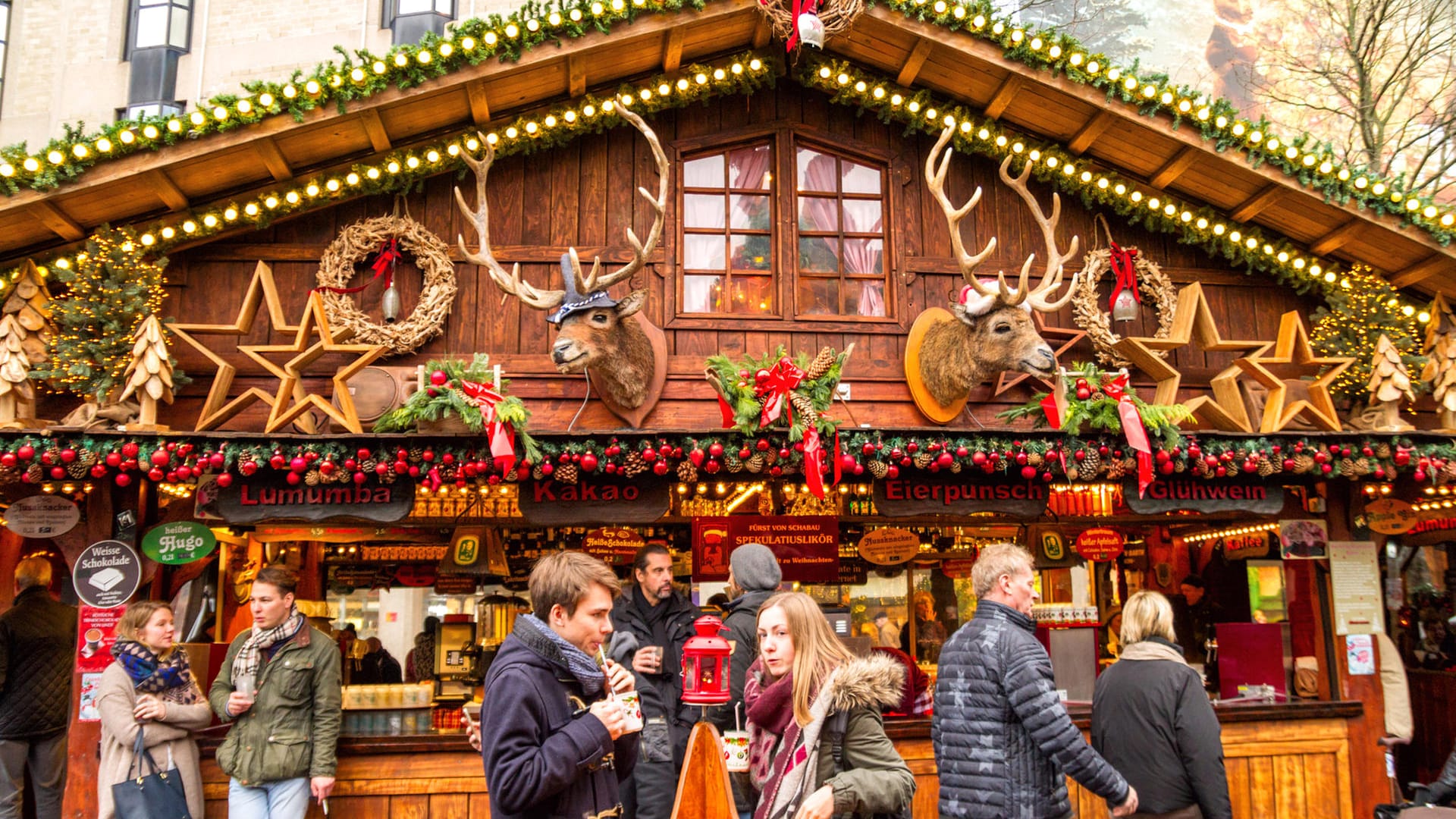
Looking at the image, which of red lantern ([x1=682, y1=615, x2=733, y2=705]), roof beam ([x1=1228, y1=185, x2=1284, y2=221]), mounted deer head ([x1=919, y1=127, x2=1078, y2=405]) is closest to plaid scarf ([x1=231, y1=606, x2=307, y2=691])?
red lantern ([x1=682, y1=615, x2=733, y2=705])

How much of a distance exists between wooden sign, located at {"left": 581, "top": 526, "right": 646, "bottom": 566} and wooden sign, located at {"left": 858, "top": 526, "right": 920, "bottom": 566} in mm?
2197

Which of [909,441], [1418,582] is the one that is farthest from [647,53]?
[1418,582]

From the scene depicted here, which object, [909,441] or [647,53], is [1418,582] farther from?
[647,53]

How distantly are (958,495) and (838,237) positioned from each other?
237cm

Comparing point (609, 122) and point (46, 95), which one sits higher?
point (46, 95)

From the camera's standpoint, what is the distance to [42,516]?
7.35 metres

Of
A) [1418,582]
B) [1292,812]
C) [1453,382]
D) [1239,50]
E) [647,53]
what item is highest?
[1239,50]

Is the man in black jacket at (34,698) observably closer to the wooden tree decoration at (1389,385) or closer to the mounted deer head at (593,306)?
the mounted deer head at (593,306)

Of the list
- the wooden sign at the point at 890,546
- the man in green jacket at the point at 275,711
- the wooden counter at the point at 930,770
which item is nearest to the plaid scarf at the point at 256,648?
the man in green jacket at the point at 275,711

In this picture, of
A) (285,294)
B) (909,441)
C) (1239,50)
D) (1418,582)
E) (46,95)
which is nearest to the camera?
(909,441)

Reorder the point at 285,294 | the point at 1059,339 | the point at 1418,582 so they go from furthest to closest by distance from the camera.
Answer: the point at 1418,582, the point at 1059,339, the point at 285,294

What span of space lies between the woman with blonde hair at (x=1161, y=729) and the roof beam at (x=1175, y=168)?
456cm

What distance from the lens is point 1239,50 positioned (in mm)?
40844

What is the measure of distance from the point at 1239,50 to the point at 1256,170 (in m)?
37.9
